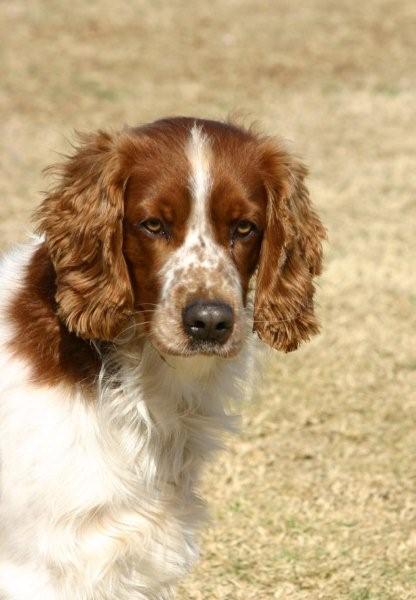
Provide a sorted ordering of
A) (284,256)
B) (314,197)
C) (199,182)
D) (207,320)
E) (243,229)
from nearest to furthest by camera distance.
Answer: (207,320) → (199,182) → (243,229) → (284,256) → (314,197)

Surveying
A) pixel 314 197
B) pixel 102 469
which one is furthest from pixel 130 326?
pixel 314 197

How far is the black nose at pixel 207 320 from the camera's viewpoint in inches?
152

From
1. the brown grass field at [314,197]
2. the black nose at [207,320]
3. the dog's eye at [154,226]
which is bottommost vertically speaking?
the brown grass field at [314,197]

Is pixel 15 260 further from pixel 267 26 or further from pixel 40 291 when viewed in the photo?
pixel 267 26

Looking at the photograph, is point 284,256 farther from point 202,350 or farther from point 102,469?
point 102,469

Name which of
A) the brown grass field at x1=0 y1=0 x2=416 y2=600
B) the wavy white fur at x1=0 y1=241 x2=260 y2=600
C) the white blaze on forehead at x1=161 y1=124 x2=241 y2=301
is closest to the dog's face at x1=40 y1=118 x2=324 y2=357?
the white blaze on forehead at x1=161 y1=124 x2=241 y2=301

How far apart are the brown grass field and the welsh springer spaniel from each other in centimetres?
137

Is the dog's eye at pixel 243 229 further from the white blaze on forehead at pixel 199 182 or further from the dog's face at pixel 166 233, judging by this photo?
the white blaze on forehead at pixel 199 182

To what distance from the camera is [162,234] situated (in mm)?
4004

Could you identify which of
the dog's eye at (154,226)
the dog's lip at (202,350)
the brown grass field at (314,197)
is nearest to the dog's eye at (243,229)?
the dog's eye at (154,226)

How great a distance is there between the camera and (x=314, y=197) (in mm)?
11820

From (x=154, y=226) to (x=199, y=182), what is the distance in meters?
0.21

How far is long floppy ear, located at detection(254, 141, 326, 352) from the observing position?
168 inches

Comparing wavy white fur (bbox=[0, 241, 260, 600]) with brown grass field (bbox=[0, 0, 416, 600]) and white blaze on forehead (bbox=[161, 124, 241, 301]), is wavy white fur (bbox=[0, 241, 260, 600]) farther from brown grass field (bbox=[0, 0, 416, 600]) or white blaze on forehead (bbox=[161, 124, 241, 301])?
brown grass field (bbox=[0, 0, 416, 600])
